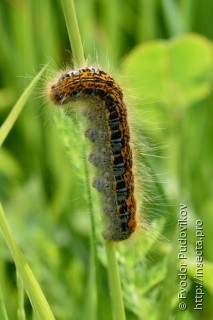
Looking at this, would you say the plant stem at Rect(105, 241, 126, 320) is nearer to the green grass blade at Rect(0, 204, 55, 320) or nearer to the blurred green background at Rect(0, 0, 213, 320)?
the green grass blade at Rect(0, 204, 55, 320)

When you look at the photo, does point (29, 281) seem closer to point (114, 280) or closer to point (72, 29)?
point (114, 280)

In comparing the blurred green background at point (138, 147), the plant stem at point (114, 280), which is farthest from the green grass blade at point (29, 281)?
the blurred green background at point (138, 147)

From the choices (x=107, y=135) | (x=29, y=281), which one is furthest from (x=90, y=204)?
(x=29, y=281)

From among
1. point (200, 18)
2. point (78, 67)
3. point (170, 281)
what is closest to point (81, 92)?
point (78, 67)

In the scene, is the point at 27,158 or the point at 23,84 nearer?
the point at 23,84

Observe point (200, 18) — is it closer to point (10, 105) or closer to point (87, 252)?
point (10, 105)

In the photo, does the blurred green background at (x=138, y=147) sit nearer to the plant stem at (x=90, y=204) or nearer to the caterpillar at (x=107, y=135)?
the caterpillar at (x=107, y=135)
